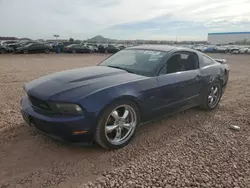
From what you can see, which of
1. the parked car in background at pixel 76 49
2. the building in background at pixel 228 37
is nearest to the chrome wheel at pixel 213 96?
the parked car in background at pixel 76 49

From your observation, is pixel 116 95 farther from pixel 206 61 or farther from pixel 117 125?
pixel 206 61

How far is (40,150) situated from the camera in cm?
294

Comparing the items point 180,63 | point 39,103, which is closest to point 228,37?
point 180,63

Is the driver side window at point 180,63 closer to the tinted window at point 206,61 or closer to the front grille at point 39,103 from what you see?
the tinted window at point 206,61

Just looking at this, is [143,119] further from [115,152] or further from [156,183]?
[156,183]

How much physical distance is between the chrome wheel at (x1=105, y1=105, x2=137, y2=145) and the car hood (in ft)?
1.31

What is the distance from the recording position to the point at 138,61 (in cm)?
381

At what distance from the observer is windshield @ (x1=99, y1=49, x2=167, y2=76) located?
11.5ft

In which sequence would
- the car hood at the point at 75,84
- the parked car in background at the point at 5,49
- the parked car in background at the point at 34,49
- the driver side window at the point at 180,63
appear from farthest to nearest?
the parked car in background at the point at 34,49, the parked car in background at the point at 5,49, the driver side window at the point at 180,63, the car hood at the point at 75,84

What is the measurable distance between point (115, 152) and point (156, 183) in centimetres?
79

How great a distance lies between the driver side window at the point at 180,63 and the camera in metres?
3.66

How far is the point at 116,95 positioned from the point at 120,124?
47 cm

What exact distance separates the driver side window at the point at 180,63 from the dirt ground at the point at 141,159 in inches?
39.3

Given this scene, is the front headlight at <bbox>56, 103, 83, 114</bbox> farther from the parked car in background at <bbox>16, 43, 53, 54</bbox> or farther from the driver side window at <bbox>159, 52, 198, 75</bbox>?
the parked car in background at <bbox>16, 43, 53, 54</bbox>
